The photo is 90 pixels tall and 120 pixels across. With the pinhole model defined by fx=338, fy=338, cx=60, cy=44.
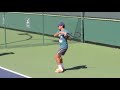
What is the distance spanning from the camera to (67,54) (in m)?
15.2

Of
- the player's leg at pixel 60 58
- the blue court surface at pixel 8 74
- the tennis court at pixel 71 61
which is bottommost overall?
the tennis court at pixel 71 61

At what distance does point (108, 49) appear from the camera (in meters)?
16.3

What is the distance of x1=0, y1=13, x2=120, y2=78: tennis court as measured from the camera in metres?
11.2

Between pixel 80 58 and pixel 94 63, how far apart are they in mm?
1270

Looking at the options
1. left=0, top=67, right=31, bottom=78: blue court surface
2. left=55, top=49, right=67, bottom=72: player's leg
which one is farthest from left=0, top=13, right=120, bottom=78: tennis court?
left=55, top=49, right=67, bottom=72: player's leg

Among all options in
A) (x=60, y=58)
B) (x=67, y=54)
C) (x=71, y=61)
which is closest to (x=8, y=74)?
(x=60, y=58)

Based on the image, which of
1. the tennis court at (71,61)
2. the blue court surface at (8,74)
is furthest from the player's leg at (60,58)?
the blue court surface at (8,74)

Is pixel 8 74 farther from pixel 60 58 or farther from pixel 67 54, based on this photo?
pixel 67 54

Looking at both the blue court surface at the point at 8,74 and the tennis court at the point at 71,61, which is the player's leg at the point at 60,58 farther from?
the blue court surface at the point at 8,74

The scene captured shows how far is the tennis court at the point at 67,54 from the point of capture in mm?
11211

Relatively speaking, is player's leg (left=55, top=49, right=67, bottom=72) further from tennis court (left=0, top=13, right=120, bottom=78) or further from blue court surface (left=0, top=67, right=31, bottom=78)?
blue court surface (left=0, top=67, right=31, bottom=78)
